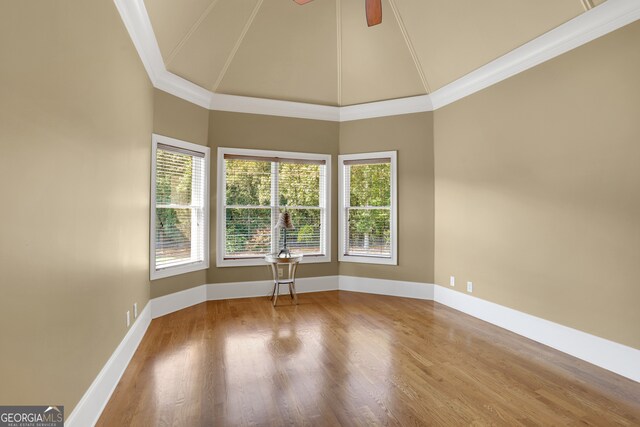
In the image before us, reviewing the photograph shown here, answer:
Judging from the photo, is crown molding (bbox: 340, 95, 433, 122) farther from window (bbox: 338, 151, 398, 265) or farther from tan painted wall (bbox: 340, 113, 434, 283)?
window (bbox: 338, 151, 398, 265)

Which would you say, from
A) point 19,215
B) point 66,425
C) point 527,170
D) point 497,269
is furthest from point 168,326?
point 527,170

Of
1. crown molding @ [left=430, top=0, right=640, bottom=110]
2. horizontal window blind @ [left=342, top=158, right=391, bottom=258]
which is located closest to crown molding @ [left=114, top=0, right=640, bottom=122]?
crown molding @ [left=430, top=0, right=640, bottom=110]

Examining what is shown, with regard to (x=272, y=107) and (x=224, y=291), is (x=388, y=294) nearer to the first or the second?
(x=224, y=291)

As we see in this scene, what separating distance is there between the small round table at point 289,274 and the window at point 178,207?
967mm

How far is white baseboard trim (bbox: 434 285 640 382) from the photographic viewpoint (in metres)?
2.74

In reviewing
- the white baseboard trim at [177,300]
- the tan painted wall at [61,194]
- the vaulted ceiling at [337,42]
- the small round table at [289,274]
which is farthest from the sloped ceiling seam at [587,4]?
the white baseboard trim at [177,300]

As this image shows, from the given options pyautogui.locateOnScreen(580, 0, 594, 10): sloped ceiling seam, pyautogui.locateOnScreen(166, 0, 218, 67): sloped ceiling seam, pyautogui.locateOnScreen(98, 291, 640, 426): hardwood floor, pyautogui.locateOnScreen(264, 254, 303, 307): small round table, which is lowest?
pyautogui.locateOnScreen(98, 291, 640, 426): hardwood floor

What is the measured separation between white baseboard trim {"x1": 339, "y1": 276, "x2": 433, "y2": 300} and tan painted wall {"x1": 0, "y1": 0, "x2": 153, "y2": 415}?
350 centimetres

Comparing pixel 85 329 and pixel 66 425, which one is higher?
pixel 85 329

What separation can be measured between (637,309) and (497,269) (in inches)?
53.9

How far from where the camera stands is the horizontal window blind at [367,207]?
5434 millimetres

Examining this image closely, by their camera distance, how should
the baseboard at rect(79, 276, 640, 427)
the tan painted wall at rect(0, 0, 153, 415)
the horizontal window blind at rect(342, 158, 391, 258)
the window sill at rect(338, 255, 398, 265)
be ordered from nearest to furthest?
the tan painted wall at rect(0, 0, 153, 415), the baseboard at rect(79, 276, 640, 427), the window sill at rect(338, 255, 398, 265), the horizontal window blind at rect(342, 158, 391, 258)

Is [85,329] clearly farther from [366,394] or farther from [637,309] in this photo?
[637,309]

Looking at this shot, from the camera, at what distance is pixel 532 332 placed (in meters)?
3.53
